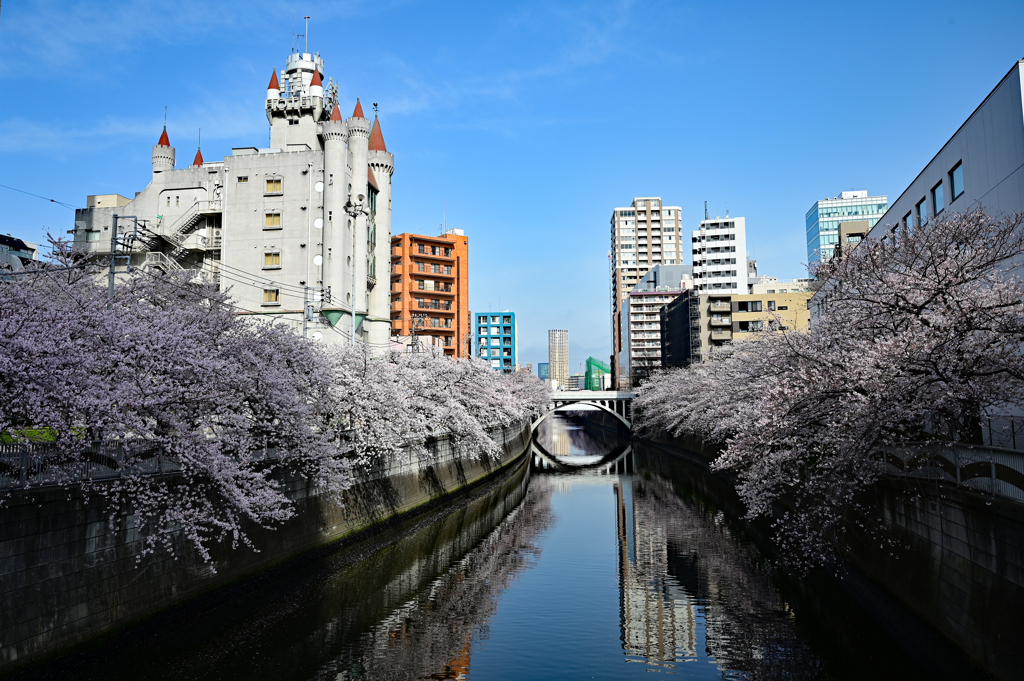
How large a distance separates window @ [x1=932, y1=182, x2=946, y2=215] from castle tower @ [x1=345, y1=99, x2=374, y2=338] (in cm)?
4047

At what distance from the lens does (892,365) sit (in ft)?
58.6

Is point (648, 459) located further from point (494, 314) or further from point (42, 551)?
point (494, 314)

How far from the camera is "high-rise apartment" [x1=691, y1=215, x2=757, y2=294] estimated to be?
5950 inches

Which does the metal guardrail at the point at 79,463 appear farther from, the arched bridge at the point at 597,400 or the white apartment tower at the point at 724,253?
the white apartment tower at the point at 724,253

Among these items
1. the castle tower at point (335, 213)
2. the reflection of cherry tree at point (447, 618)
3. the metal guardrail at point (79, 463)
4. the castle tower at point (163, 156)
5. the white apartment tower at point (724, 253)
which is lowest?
the reflection of cherry tree at point (447, 618)

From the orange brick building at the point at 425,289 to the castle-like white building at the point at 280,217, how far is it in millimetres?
33907

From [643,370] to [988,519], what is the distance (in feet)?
466

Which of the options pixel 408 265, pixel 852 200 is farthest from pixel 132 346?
pixel 852 200

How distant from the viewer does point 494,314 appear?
185 meters

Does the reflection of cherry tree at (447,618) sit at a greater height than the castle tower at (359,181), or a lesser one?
lesser

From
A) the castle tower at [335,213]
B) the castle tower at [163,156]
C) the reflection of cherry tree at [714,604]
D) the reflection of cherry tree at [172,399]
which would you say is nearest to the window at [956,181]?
the reflection of cherry tree at [714,604]

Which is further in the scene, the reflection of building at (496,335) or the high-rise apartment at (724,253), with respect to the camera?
the reflection of building at (496,335)

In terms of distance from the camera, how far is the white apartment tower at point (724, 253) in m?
151

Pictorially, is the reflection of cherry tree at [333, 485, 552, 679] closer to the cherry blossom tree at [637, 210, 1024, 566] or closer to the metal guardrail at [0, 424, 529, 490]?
the metal guardrail at [0, 424, 529, 490]
